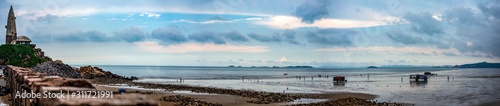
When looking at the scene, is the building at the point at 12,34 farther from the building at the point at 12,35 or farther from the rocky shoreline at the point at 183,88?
the rocky shoreline at the point at 183,88

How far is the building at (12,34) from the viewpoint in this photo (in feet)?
273

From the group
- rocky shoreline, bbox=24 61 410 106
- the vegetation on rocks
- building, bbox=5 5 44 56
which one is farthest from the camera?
building, bbox=5 5 44 56

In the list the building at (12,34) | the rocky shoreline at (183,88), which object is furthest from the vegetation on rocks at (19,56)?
the building at (12,34)

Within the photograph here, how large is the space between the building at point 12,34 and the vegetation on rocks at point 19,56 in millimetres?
6748

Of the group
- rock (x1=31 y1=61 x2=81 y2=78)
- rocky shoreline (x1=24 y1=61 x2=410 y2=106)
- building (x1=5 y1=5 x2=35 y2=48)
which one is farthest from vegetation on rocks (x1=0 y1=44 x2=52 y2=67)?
rock (x1=31 y1=61 x2=81 y2=78)

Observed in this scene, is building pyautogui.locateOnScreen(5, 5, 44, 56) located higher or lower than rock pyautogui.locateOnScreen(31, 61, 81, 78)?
higher

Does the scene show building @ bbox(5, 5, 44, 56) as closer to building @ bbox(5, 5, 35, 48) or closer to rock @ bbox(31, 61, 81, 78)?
building @ bbox(5, 5, 35, 48)

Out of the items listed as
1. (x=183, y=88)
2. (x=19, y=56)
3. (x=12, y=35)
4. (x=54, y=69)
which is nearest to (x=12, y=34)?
(x=12, y=35)

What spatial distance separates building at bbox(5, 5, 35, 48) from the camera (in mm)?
83250

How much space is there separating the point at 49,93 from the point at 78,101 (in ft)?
3.75

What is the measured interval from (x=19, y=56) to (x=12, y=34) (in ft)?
52.5

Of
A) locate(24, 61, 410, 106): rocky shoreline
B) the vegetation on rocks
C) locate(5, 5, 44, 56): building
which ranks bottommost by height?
locate(24, 61, 410, 106): rocky shoreline

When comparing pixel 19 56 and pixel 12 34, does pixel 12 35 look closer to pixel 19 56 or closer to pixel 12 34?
pixel 12 34

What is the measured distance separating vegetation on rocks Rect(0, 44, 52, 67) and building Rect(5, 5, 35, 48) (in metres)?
6.75
